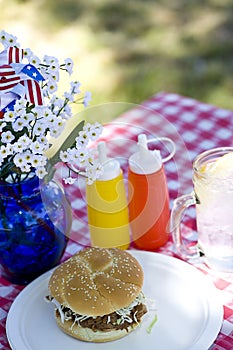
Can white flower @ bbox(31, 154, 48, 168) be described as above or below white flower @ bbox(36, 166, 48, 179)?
above

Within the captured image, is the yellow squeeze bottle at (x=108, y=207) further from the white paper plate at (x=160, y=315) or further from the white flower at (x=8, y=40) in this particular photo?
the white flower at (x=8, y=40)

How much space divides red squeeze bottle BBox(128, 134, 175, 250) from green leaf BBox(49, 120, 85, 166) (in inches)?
6.5

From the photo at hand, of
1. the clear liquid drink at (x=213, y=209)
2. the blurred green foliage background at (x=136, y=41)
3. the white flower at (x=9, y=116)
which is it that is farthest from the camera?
the blurred green foliage background at (x=136, y=41)

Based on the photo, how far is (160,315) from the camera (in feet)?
4.30

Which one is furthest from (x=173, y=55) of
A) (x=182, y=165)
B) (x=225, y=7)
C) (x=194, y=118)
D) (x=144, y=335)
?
(x=144, y=335)

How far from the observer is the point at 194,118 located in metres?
1.98

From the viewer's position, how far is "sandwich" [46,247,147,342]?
1243mm

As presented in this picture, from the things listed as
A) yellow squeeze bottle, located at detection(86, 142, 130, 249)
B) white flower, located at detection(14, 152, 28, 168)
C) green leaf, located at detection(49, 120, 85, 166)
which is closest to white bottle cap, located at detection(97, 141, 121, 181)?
yellow squeeze bottle, located at detection(86, 142, 130, 249)

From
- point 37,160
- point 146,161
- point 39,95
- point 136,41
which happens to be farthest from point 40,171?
point 136,41

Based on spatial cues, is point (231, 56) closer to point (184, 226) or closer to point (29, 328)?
point (184, 226)

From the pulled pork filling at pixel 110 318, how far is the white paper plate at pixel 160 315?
0.02 metres

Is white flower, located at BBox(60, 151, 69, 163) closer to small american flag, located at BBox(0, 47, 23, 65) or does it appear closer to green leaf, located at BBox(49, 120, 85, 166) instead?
green leaf, located at BBox(49, 120, 85, 166)

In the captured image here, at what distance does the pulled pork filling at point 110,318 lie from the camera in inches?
49.2

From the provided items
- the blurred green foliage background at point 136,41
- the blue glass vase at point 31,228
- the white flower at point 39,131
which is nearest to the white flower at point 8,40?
the white flower at point 39,131
